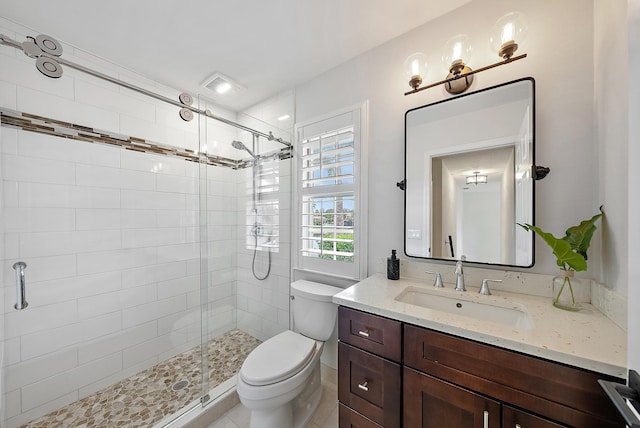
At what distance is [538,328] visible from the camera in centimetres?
80

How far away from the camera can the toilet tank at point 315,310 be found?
156cm

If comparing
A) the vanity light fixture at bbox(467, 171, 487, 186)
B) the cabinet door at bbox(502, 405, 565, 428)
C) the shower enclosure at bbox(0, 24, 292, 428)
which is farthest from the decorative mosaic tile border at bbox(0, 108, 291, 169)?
the cabinet door at bbox(502, 405, 565, 428)

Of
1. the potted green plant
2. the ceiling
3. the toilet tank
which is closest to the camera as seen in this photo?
the potted green plant

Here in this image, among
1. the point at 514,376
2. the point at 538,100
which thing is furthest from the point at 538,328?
the point at 538,100

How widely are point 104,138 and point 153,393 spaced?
1883 millimetres

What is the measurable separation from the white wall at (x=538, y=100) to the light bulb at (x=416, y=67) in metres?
0.09

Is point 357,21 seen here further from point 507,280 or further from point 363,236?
point 507,280

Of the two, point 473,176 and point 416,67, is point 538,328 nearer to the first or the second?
point 473,176

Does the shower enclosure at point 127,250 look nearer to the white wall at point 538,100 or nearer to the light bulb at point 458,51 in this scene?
the white wall at point 538,100

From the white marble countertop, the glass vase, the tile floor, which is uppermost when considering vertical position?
the glass vase

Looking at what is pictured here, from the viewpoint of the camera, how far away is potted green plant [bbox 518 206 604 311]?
90 centimetres

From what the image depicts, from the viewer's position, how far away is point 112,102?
1741 mm

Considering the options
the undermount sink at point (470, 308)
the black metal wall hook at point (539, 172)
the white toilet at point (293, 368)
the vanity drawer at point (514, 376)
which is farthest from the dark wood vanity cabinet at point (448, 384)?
the black metal wall hook at point (539, 172)

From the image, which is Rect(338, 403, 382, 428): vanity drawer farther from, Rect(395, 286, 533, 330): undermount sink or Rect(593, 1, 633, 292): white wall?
Rect(593, 1, 633, 292): white wall
